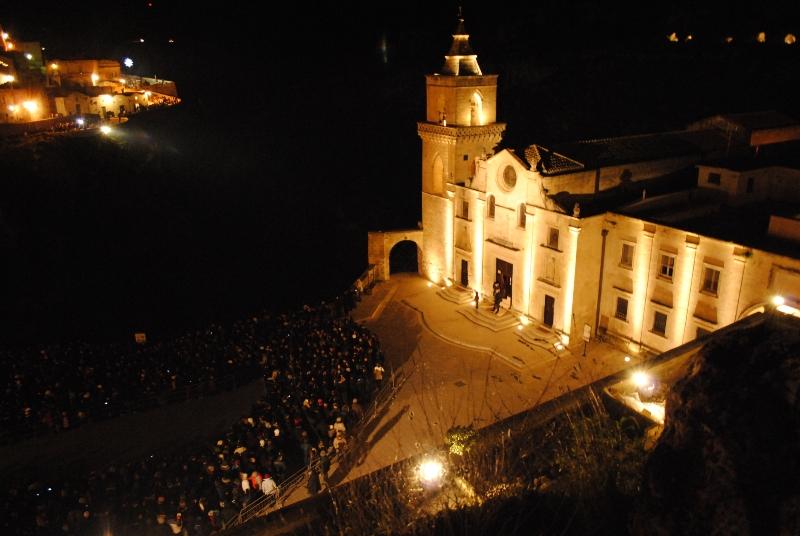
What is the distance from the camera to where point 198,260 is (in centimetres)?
4403

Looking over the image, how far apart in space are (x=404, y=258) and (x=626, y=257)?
20.2m

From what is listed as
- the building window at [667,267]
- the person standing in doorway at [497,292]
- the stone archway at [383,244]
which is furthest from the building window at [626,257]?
the stone archway at [383,244]

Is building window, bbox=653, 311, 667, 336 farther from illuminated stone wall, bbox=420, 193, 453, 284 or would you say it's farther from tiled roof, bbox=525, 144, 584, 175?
illuminated stone wall, bbox=420, 193, 453, 284

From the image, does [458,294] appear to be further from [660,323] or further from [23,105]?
[23,105]

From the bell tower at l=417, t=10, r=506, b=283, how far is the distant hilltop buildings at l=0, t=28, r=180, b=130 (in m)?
30.3

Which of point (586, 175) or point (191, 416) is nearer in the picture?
point (191, 416)

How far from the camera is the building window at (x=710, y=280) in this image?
21141 millimetres

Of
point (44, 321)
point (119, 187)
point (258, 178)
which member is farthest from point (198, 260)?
point (258, 178)

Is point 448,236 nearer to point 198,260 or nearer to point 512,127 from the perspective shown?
point 198,260

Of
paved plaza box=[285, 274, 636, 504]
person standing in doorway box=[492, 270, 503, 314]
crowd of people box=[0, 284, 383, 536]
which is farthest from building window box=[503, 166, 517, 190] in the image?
crowd of people box=[0, 284, 383, 536]

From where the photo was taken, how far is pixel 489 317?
93.2ft

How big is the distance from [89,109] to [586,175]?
45.3 meters

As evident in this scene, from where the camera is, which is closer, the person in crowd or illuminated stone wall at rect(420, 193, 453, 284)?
the person in crowd

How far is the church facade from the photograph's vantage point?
21.4 m
